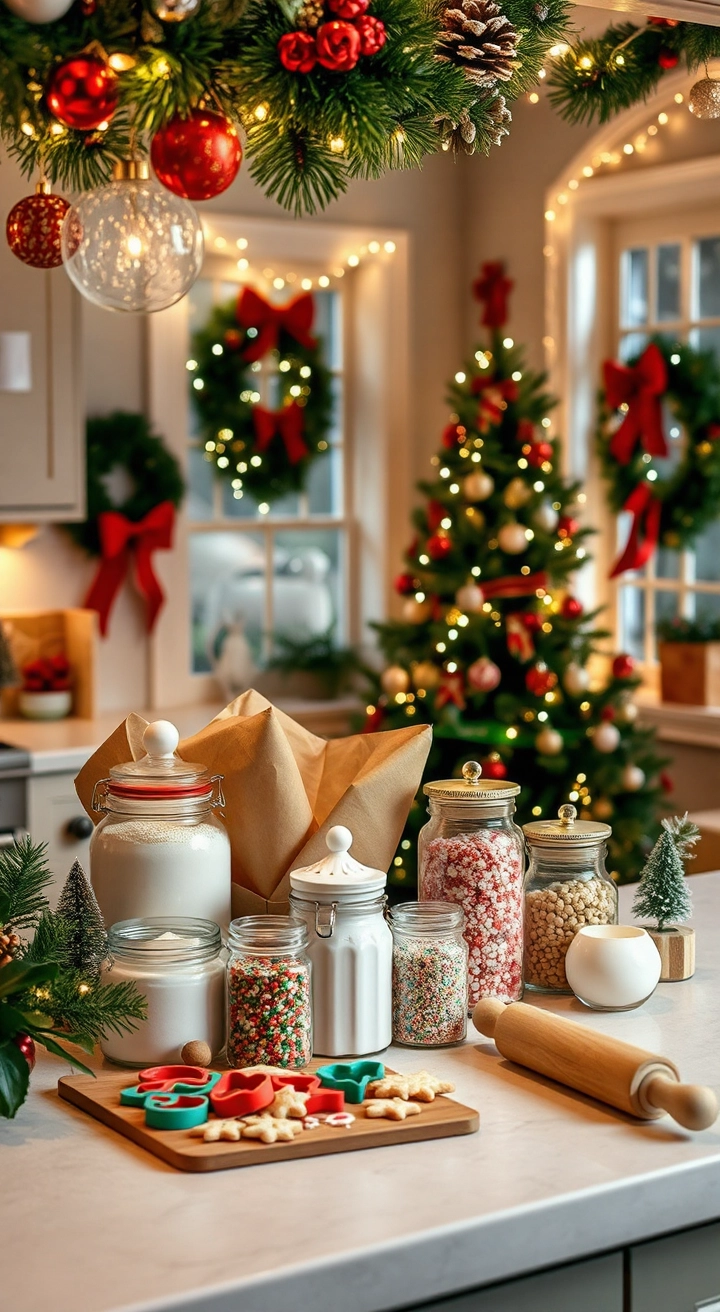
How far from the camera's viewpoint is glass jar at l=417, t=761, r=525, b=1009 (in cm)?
157

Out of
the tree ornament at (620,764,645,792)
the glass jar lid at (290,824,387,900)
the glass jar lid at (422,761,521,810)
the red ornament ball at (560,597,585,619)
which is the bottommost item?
the tree ornament at (620,764,645,792)

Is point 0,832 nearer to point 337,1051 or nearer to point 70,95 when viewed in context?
point 337,1051

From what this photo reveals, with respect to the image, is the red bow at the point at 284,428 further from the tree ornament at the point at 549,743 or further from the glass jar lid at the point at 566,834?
the glass jar lid at the point at 566,834

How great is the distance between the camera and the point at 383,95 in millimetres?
1370

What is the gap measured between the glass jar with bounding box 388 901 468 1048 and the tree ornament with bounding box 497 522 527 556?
110 inches

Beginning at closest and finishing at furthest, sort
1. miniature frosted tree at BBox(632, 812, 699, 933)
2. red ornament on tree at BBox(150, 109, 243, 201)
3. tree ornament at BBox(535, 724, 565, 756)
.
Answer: red ornament on tree at BBox(150, 109, 243, 201) < miniature frosted tree at BBox(632, 812, 699, 933) < tree ornament at BBox(535, 724, 565, 756)

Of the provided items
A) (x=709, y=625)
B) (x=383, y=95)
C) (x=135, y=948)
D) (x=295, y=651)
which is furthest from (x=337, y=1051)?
(x=295, y=651)

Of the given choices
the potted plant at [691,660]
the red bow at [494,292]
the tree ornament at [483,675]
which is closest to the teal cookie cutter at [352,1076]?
the tree ornament at [483,675]

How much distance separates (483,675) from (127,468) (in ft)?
4.18

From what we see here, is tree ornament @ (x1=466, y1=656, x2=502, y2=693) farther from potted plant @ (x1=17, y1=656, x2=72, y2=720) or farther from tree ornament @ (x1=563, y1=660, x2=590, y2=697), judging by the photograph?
potted plant @ (x1=17, y1=656, x2=72, y2=720)

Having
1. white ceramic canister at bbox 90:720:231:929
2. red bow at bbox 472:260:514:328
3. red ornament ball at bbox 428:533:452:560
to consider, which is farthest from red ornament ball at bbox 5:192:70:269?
red bow at bbox 472:260:514:328

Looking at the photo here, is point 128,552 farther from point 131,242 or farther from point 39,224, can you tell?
point 131,242

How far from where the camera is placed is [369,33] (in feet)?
4.24

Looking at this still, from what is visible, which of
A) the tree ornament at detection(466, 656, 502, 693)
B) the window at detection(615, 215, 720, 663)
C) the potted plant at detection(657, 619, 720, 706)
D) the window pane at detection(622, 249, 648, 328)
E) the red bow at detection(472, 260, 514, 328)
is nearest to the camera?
the tree ornament at detection(466, 656, 502, 693)
